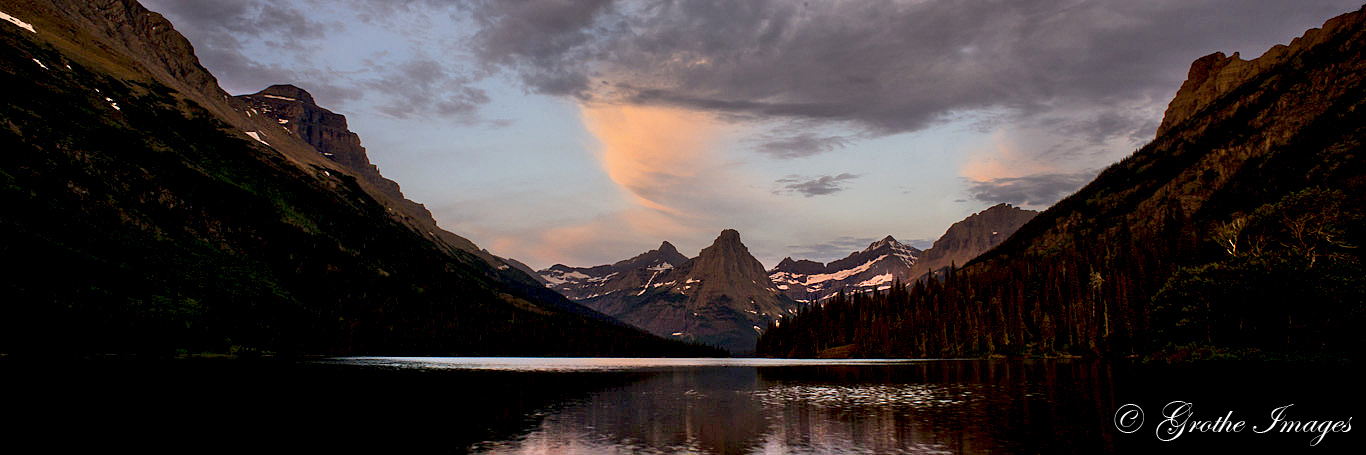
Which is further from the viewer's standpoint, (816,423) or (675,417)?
(675,417)

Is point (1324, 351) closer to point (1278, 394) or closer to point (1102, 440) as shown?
point (1278, 394)

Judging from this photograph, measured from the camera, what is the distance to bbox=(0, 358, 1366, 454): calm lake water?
33562 millimetres

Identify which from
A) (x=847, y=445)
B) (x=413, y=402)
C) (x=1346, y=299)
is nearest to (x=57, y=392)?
(x=413, y=402)

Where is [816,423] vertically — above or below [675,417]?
above

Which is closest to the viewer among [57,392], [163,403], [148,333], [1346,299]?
[163,403]

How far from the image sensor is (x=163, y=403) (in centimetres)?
5284

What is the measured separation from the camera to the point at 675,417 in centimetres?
4819

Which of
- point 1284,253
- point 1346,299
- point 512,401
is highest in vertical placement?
point 1284,253

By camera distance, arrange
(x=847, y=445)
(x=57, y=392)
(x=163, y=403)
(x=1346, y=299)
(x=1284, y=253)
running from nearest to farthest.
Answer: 1. (x=847, y=445)
2. (x=163, y=403)
3. (x=57, y=392)
4. (x=1346, y=299)
5. (x=1284, y=253)

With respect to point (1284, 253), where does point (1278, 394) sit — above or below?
below

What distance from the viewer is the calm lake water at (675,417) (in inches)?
1321

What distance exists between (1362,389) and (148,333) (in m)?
225

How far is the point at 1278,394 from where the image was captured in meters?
53.5

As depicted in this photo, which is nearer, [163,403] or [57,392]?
[163,403]
